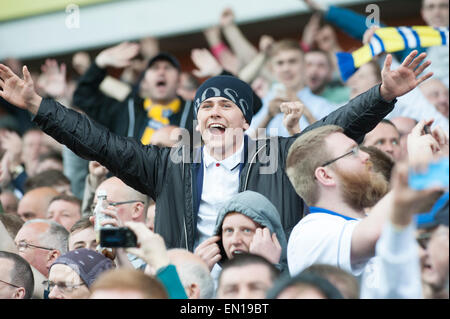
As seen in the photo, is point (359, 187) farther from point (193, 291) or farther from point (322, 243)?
point (193, 291)

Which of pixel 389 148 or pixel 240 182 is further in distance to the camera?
pixel 389 148

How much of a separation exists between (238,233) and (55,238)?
1.61 metres

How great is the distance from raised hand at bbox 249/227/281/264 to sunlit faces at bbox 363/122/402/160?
178 cm

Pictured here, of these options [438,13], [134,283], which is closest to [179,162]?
[134,283]

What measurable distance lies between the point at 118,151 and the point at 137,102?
2373 mm

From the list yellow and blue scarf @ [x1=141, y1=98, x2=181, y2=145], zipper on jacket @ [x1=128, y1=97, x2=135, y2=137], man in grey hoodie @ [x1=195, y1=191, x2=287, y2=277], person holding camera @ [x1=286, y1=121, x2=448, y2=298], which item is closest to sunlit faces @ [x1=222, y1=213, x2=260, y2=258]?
man in grey hoodie @ [x1=195, y1=191, x2=287, y2=277]

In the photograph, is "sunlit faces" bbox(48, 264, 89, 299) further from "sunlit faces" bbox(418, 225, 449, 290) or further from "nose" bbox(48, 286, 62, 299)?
"sunlit faces" bbox(418, 225, 449, 290)

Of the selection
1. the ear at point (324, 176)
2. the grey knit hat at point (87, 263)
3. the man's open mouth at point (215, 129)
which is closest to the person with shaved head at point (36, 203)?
the man's open mouth at point (215, 129)

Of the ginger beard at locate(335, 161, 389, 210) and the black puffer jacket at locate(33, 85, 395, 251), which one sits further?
the black puffer jacket at locate(33, 85, 395, 251)

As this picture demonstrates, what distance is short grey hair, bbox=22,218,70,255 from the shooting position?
4.91 m

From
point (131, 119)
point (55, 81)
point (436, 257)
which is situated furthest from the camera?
point (55, 81)

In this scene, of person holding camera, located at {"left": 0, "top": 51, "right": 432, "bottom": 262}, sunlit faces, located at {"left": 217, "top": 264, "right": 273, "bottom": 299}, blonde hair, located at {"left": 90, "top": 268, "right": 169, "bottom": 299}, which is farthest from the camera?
person holding camera, located at {"left": 0, "top": 51, "right": 432, "bottom": 262}

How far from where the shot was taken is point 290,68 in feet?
22.2
